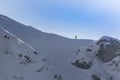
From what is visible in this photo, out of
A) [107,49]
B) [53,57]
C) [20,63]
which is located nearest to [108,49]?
[107,49]

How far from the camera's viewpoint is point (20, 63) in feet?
428

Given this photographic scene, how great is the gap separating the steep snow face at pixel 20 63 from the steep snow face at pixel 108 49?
77.9 ft

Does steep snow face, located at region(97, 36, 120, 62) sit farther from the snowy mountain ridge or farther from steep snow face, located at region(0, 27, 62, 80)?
steep snow face, located at region(0, 27, 62, 80)

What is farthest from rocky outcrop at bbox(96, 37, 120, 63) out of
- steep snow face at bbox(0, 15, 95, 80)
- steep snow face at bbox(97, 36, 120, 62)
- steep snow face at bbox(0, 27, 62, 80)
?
A: steep snow face at bbox(0, 27, 62, 80)

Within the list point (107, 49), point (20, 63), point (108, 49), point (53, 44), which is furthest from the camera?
point (53, 44)

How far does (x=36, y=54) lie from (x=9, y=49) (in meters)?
12.0

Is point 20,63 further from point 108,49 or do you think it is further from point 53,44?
point 108,49

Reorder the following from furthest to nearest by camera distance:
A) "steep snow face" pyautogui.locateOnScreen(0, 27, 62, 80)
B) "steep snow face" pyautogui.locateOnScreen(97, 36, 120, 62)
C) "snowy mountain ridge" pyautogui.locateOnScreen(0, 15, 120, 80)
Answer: "steep snow face" pyautogui.locateOnScreen(97, 36, 120, 62), "snowy mountain ridge" pyautogui.locateOnScreen(0, 15, 120, 80), "steep snow face" pyautogui.locateOnScreen(0, 27, 62, 80)

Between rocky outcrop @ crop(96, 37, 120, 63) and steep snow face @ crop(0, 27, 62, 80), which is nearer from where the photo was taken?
steep snow face @ crop(0, 27, 62, 80)

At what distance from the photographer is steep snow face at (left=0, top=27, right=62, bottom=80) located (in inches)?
4855

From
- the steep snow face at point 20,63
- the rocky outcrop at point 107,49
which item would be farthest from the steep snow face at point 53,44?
the rocky outcrop at point 107,49

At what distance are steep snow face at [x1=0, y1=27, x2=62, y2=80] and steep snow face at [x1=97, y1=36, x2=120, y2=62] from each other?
2373cm

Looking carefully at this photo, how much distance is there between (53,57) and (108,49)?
2297 centimetres

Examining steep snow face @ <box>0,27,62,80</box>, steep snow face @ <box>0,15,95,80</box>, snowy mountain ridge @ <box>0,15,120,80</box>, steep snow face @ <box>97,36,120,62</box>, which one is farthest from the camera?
steep snow face @ <box>97,36,120,62</box>
